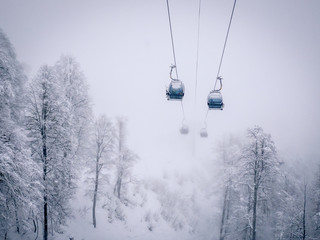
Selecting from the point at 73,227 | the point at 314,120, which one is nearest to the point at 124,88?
the point at 73,227

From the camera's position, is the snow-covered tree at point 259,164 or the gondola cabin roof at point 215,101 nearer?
the gondola cabin roof at point 215,101

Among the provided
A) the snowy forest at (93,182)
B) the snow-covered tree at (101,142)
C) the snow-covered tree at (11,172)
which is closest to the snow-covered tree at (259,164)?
the snowy forest at (93,182)

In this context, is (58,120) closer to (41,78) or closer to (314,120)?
(41,78)

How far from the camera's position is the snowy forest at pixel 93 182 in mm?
9195

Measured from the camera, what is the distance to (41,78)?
11.5m

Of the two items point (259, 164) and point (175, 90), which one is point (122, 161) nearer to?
point (175, 90)

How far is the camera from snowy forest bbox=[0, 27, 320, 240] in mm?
9195

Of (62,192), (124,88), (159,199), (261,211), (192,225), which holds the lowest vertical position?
(192,225)

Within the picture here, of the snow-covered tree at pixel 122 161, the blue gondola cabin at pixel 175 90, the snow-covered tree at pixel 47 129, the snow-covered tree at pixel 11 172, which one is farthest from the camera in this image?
the snow-covered tree at pixel 122 161

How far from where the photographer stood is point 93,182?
20.1 m

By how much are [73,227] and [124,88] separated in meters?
73.8

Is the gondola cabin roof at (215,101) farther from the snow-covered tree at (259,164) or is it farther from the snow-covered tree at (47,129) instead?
the snow-covered tree at (47,129)

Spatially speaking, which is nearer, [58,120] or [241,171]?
[58,120]

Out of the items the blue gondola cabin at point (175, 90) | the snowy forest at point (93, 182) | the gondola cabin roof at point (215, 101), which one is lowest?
the snowy forest at point (93, 182)
